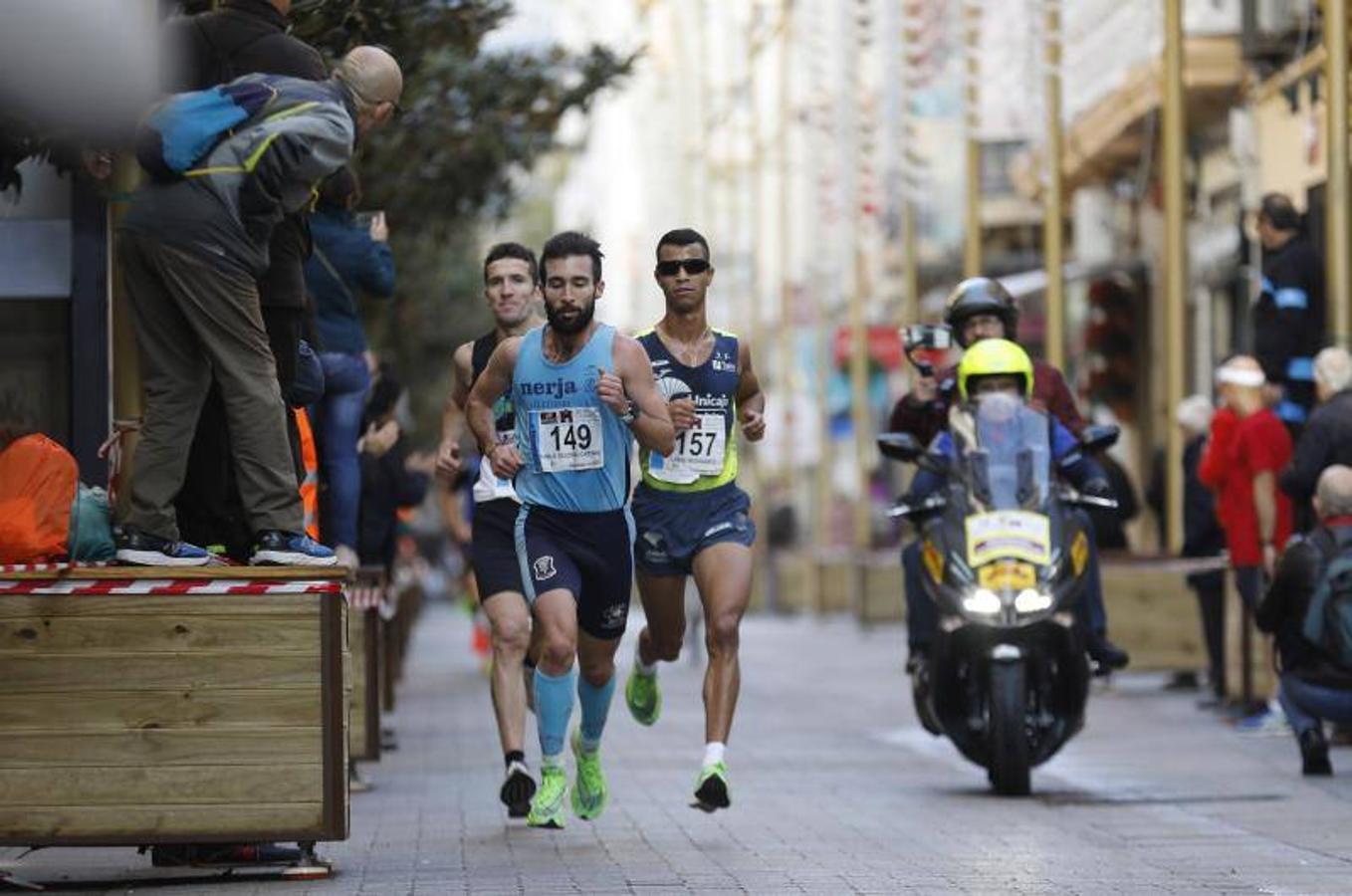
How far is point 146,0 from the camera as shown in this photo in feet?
33.7

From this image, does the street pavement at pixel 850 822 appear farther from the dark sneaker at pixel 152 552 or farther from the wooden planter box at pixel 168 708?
the dark sneaker at pixel 152 552

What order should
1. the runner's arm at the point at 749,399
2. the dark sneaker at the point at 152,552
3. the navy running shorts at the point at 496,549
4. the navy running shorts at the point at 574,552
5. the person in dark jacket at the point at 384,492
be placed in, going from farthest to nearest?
the person in dark jacket at the point at 384,492 → the runner's arm at the point at 749,399 → the navy running shorts at the point at 496,549 → the navy running shorts at the point at 574,552 → the dark sneaker at the point at 152,552

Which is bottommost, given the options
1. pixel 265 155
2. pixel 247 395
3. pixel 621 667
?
pixel 621 667

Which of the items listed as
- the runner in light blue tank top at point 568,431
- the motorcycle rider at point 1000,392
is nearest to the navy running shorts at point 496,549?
the runner in light blue tank top at point 568,431

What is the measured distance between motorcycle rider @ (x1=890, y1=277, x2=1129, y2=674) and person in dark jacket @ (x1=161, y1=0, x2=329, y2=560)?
4543 mm

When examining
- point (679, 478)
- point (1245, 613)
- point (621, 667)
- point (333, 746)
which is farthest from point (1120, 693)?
point (333, 746)

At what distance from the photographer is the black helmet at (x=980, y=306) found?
15.1 m

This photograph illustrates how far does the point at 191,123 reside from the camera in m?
10.1

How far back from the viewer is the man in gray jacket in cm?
1020

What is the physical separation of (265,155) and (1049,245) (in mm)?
20399

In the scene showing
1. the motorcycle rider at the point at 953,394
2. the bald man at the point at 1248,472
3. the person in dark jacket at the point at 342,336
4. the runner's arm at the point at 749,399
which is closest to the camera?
the runner's arm at the point at 749,399

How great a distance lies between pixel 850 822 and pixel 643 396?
78.5 inches

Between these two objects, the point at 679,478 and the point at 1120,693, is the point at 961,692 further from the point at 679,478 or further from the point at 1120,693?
the point at 1120,693

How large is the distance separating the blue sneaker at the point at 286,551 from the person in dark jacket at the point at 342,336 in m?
3.96
